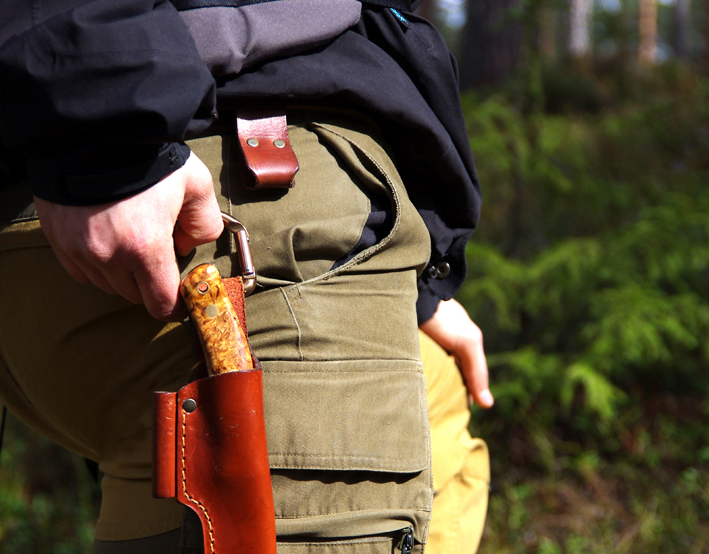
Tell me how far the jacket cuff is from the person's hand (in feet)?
2.94

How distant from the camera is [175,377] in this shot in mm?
1064

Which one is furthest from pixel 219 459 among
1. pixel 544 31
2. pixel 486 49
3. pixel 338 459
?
pixel 486 49

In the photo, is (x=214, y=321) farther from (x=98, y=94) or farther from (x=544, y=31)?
(x=544, y=31)

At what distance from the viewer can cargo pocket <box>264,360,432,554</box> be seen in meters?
0.99

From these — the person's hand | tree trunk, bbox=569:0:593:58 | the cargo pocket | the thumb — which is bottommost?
tree trunk, bbox=569:0:593:58

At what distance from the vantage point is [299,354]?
1017 millimetres

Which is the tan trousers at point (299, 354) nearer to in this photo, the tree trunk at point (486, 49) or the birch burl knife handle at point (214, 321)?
the birch burl knife handle at point (214, 321)

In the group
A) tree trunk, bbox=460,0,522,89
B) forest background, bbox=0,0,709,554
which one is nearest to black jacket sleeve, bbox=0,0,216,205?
forest background, bbox=0,0,709,554

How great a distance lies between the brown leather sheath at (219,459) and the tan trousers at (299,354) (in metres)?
0.06

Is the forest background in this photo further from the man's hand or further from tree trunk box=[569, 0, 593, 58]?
tree trunk box=[569, 0, 593, 58]

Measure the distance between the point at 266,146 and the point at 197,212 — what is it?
0.19m

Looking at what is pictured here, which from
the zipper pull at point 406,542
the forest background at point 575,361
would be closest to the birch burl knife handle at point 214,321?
the zipper pull at point 406,542

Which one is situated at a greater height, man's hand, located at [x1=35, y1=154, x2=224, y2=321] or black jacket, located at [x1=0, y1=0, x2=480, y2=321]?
black jacket, located at [x1=0, y1=0, x2=480, y2=321]

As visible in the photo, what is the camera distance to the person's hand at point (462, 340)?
5.16 ft
